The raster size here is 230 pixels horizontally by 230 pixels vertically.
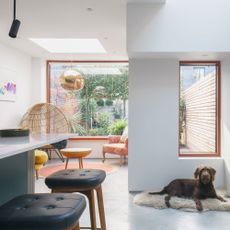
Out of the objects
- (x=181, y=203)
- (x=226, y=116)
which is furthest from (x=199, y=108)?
(x=181, y=203)

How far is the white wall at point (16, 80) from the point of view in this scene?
5.39m

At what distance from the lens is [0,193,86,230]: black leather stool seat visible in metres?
1.23

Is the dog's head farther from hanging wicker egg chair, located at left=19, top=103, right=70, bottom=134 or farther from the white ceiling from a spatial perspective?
hanging wicker egg chair, located at left=19, top=103, right=70, bottom=134

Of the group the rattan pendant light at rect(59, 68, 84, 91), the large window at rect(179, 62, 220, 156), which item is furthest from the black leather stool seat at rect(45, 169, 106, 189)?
the rattan pendant light at rect(59, 68, 84, 91)

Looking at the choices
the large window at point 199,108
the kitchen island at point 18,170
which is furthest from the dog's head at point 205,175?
the kitchen island at point 18,170

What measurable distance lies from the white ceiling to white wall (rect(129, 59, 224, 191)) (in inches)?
30.4

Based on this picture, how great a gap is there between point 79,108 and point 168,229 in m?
4.83

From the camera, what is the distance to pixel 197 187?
11.8 feet

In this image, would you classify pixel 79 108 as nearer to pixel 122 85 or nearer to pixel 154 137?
pixel 122 85

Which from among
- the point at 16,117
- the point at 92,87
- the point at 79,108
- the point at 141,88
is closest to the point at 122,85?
the point at 92,87

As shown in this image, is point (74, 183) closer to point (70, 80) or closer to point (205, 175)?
point (205, 175)

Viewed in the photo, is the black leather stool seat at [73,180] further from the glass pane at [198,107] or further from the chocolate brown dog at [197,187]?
the glass pane at [198,107]

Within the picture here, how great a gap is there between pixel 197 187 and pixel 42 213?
276 centimetres

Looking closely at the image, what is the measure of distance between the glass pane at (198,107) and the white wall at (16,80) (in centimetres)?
337
